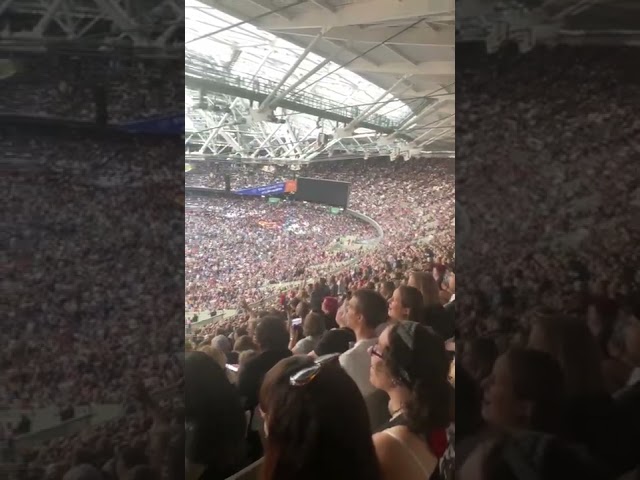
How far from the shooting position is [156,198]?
279 centimetres

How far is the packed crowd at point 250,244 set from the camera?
2863 millimetres

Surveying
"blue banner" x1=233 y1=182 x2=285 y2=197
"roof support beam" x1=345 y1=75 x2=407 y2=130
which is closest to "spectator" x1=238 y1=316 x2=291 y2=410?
"blue banner" x1=233 y1=182 x2=285 y2=197

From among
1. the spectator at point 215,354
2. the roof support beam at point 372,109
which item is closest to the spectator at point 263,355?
the spectator at point 215,354

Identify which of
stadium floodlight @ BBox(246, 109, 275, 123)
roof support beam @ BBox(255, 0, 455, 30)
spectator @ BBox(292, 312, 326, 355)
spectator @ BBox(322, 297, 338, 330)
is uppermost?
roof support beam @ BBox(255, 0, 455, 30)

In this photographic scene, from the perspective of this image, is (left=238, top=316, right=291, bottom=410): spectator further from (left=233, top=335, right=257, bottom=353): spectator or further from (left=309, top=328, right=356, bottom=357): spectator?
(left=309, top=328, right=356, bottom=357): spectator

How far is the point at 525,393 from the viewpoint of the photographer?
2.95m

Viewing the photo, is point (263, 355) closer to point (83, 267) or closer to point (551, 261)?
point (83, 267)

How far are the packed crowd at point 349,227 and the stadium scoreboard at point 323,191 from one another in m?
0.03

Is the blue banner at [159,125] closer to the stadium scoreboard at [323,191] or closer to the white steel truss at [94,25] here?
the white steel truss at [94,25]

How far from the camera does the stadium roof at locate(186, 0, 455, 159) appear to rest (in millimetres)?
2838

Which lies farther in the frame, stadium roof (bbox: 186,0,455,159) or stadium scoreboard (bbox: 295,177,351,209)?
stadium scoreboard (bbox: 295,177,351,209)

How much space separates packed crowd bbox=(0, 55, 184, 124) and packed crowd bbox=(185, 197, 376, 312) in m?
0.53

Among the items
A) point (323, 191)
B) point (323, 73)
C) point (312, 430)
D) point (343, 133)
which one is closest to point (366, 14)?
point (323, 73)

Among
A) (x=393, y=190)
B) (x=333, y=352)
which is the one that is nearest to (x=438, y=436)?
(x=333, y=352)
